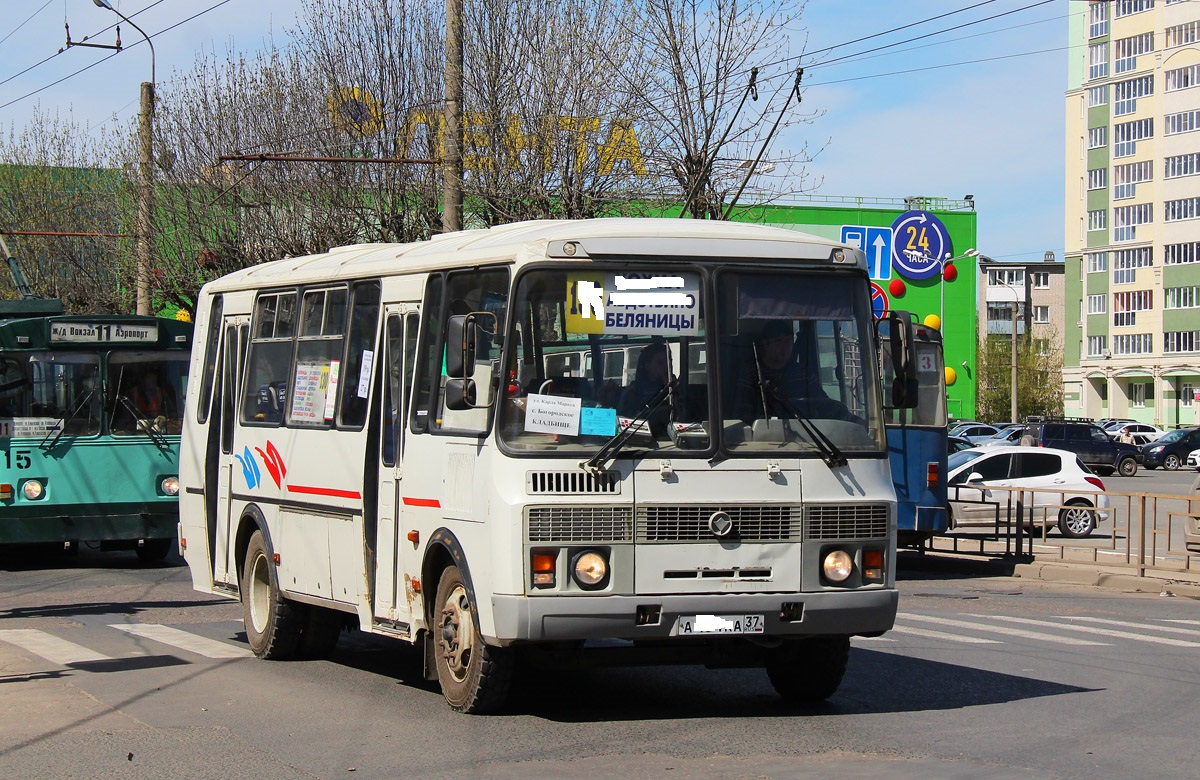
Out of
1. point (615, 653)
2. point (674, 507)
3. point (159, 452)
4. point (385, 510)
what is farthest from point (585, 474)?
point (159, 452)

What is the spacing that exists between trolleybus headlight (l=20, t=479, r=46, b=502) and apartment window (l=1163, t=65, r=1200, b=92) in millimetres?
81751

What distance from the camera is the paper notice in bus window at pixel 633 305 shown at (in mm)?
8625

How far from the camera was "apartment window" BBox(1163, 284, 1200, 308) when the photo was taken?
90.1m

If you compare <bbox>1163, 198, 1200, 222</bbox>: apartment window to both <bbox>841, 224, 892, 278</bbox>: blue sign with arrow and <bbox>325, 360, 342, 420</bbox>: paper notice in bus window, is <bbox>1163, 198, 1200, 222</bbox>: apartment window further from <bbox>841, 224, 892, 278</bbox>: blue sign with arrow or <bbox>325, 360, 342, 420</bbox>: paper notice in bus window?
<bbox>325, 360, 342, 420</bbox>: paper notice in bus window

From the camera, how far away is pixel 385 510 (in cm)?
1007

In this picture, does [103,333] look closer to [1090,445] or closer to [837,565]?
[837,565]

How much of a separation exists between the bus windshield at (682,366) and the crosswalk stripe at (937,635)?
4.94 meters

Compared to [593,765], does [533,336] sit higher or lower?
higher

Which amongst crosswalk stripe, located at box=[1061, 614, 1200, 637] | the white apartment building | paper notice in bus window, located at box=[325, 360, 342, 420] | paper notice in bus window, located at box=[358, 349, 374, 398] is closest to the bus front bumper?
paper notice in bus window, located at box=[358, 349, 374, 398]

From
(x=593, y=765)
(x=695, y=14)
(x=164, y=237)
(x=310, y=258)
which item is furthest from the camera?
(x=164, y=237)

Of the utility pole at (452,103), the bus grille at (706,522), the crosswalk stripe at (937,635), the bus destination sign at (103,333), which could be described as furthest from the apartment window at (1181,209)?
the bus grille at (706,522)

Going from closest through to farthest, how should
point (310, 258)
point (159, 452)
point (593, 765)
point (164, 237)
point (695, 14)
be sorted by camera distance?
point (593, 765), point (310, 258), point (159, 452), point (695, 14), point (164, 237)

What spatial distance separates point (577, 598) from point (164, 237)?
30.6 meters

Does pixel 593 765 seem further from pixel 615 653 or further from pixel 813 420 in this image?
pixel 813 420
